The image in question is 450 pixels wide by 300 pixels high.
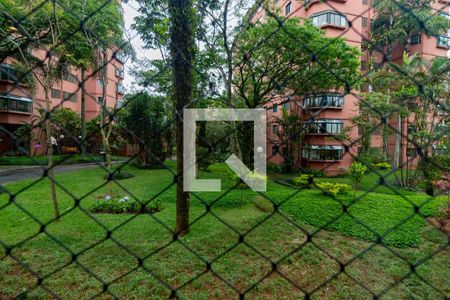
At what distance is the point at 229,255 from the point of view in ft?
8.43

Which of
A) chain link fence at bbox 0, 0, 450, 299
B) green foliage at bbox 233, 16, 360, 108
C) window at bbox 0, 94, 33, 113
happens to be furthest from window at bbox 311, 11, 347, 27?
window at bbox 0, 94, 33, 113

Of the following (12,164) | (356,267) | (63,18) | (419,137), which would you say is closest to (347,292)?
(356,267)

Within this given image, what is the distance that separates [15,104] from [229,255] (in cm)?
1263

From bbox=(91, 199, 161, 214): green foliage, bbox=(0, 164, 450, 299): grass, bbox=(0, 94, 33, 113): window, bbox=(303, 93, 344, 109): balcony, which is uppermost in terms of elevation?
bbox=(0, 94, 33, 113): window

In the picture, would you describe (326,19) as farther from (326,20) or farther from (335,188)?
(335,188)

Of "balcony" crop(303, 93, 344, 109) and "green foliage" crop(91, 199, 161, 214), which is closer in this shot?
"balcony" crop(303, 93, 344, 109)

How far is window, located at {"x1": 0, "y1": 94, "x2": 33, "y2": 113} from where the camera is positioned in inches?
421

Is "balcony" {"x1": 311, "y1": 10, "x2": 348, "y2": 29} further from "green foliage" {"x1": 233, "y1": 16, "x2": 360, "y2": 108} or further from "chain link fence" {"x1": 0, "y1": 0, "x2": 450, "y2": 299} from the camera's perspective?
"chain link fence" {"x1": 0, "y1": 0, "x2": 450, "y2": 299}

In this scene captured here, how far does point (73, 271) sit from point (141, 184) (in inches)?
165

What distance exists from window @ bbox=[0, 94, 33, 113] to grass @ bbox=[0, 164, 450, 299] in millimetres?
8921

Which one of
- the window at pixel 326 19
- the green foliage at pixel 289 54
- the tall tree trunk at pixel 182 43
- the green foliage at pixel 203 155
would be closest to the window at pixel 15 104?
the green foliage at pixel 203 155

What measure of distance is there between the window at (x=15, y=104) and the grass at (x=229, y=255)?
8.92 meters

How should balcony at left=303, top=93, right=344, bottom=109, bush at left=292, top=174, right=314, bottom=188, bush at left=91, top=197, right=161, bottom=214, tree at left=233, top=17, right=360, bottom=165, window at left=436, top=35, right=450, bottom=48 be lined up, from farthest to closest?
tree at left=233, top=17, right=360, bottom=165
bush at left=91, top=197, right=161, bottom=214
window at left=436, top=35, right=450, bottom=48
balcony at left=303, top=93, right=344, bottom=109
bush at left=292, top=174, right=314, bottom=188

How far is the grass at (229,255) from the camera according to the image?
2047mm
